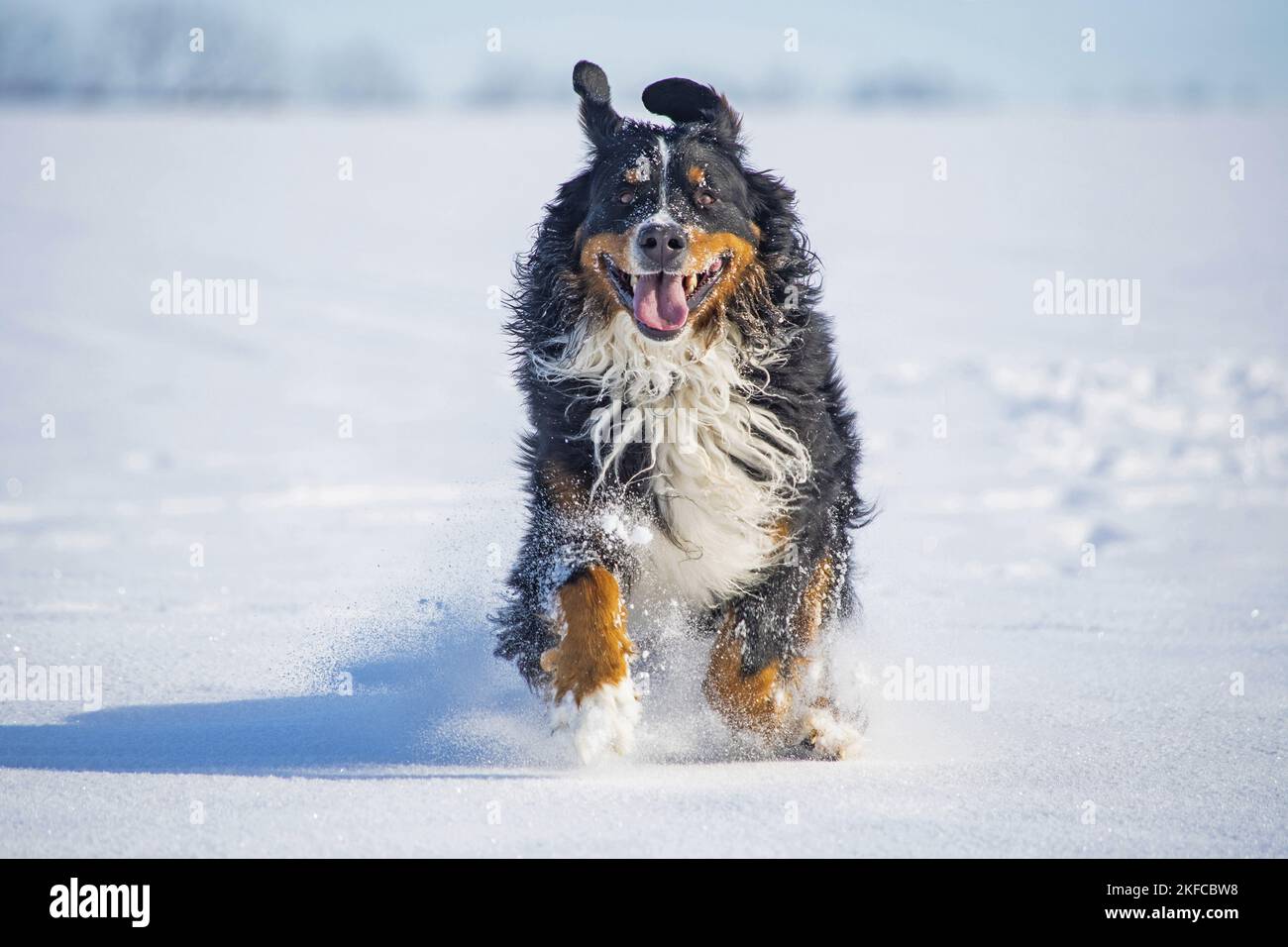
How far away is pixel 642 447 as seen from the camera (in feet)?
14.7

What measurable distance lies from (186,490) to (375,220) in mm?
16063

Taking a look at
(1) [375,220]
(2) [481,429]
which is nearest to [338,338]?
(2) [481,429]

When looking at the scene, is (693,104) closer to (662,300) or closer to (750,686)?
(662,300)

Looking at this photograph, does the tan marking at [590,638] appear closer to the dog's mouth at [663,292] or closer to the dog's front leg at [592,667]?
the dog's front leg at [592,667]

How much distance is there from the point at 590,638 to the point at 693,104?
1.98 metres

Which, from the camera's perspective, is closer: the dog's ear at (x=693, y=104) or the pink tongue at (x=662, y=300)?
the pink tongue at (x=662, y=300)

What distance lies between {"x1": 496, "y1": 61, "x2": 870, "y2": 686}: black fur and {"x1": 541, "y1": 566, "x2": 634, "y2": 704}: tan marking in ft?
0.47

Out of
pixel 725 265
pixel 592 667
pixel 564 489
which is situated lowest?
pixel 592 667

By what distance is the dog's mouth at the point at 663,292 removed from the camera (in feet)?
14.5
